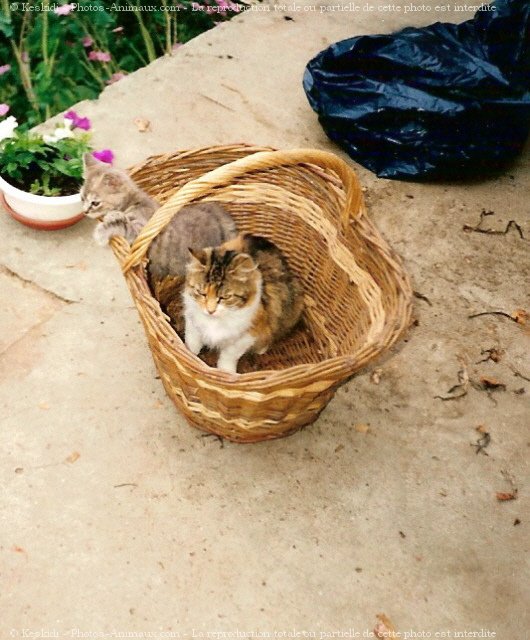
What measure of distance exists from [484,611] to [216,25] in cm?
371

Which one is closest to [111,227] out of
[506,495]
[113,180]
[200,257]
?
[113,180]

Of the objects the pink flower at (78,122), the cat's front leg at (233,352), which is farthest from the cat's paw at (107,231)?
the pink flower at (78,122)

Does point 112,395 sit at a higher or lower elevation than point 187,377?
lower

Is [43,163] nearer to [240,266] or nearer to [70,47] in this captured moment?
[240,266]

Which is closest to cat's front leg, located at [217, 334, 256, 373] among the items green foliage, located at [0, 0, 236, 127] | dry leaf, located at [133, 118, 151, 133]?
dry leaf, located at [133, 118, 151, 133]

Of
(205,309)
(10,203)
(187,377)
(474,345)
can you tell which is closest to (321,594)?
(187,377)

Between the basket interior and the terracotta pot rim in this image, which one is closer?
the basket interior

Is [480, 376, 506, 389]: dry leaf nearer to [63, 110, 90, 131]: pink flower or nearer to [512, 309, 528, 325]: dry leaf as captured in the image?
[512, 309, 528, 325]: dry leaf

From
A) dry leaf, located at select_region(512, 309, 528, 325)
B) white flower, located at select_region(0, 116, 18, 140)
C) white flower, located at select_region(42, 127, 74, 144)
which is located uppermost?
white flower, located at select_region(0, 116, 18, 140)

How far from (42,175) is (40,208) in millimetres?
181

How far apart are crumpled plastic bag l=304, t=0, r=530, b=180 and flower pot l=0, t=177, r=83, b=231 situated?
4.41ft

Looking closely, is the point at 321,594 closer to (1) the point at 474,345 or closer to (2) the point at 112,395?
(2) the point at 112,395

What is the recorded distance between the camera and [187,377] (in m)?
1.72

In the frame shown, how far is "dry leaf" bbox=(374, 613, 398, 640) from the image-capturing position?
71.2 inches
